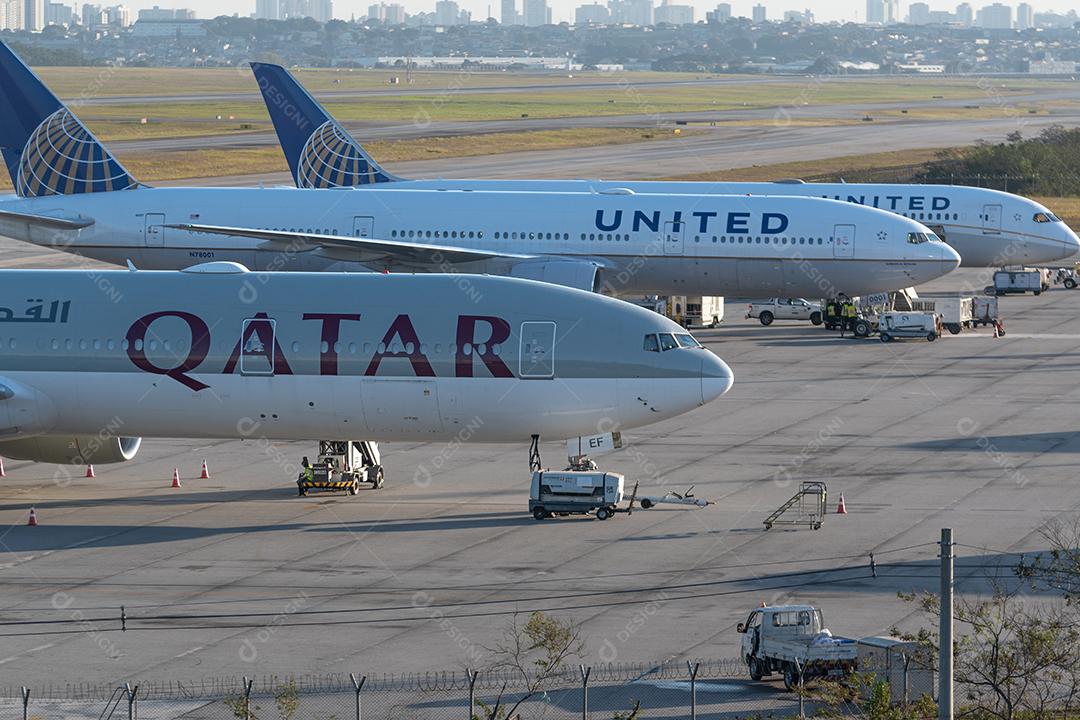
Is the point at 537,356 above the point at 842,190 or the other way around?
the other way around

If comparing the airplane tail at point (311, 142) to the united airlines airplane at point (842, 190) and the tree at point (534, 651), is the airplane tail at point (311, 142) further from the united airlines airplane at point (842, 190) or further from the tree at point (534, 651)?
the tree at point (534, 651)

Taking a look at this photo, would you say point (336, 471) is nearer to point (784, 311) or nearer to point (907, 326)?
point (907, 326)

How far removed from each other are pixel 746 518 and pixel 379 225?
32884 mm

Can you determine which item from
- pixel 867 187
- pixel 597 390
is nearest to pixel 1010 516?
pixel 597 390

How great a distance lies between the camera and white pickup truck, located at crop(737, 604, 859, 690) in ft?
96.9

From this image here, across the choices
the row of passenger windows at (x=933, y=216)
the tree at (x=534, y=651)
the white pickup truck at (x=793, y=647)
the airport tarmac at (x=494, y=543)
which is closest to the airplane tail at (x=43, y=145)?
the airport tarmac at (x=494, y=543)

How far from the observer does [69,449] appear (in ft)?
146

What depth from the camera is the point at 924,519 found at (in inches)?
1645

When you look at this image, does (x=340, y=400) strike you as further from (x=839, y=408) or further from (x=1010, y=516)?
(x=839, y=408)

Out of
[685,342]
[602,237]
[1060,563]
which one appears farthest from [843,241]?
[1060,563]

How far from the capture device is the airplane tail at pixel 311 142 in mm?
87062

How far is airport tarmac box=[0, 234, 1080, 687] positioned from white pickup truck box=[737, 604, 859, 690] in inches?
50.6

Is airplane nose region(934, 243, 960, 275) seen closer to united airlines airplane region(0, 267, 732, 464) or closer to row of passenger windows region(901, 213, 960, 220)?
row of passenger windows region(901, 213, 960, 220)

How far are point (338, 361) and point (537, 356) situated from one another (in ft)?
15.6
